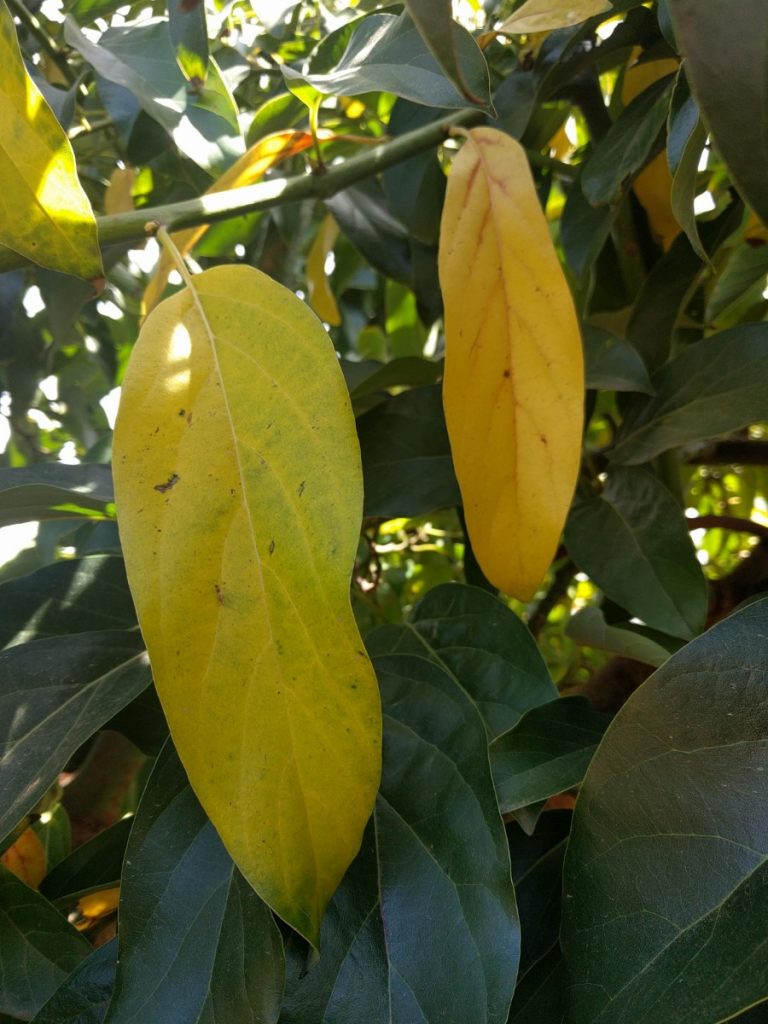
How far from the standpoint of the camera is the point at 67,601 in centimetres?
47

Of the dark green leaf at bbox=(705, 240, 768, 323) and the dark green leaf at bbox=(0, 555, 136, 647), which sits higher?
the dark green leaf at bbox=(705, 240, 768, 323)

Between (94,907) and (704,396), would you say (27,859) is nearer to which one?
(94,907)

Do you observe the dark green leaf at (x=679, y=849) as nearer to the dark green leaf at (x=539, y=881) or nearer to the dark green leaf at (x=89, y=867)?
the dark green leaf at (x=539, y=881)

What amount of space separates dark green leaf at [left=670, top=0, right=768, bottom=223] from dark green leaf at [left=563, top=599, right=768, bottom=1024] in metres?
0.17

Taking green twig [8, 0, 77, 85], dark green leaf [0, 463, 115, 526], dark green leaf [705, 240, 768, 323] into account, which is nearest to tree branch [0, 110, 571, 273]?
dark green leaf [0, 463, 115, 526]

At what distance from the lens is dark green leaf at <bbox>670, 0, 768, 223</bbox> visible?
0.67 ft

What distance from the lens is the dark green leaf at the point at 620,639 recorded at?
A: 0.44m

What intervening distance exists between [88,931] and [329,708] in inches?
12.5

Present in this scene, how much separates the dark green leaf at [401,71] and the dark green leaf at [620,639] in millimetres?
277

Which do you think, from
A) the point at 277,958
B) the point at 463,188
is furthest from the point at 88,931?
the point at 463,188

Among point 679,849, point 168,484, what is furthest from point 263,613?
point 679,849

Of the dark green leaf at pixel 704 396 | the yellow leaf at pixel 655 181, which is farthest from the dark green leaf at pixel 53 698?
the yellow leaf at pixel 655 181

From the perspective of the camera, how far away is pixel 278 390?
30 centimetres

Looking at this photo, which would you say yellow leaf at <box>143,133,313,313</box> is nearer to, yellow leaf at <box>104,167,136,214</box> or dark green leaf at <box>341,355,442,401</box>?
dark green leaf at <box>341,355,442,401</box>
